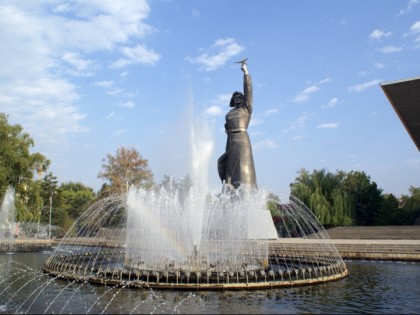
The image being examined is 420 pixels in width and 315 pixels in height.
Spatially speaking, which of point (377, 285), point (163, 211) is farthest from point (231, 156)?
point (377, 285)

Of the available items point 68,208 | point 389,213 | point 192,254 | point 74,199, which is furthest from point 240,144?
point 74,199

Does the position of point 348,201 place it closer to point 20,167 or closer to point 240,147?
point 240,147

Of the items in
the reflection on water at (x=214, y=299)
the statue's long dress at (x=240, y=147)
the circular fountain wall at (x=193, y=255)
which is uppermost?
the statue's long dress at (x=240, y=147)

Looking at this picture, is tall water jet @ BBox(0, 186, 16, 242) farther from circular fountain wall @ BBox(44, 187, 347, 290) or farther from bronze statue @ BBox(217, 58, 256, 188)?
bronze statue @ BBox(217, 58, 256, 188)

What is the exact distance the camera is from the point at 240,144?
889 inches

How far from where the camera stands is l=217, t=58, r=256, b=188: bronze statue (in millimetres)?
22281

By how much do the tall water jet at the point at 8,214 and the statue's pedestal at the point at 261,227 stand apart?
18.1m

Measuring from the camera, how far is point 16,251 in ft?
77.7

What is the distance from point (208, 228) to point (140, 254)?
98.3 inches

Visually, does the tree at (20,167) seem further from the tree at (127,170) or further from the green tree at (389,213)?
the green tree at (389,213)

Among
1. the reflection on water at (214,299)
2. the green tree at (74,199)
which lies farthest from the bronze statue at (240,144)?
the green tree at (74,199)

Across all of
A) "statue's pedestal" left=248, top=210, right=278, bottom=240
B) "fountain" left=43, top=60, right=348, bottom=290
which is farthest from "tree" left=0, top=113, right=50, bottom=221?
"statue's pedestal" left=248, top=210, right=278, bottom=240

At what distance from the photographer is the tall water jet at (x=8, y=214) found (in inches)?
1137

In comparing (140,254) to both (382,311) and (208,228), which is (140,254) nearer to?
(208,228)
